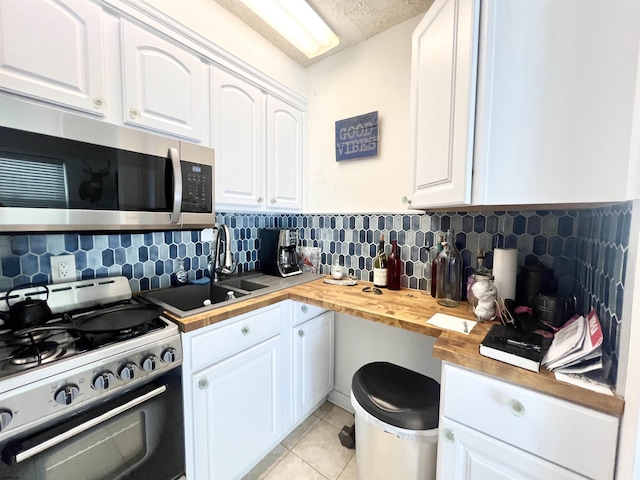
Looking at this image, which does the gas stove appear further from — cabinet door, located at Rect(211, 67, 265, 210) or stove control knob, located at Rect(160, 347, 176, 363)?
cabinet door, located at Rect(211, 67, 265, 210)

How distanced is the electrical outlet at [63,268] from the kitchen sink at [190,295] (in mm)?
293

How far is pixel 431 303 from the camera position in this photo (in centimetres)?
125

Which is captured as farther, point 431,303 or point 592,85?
point 431,303

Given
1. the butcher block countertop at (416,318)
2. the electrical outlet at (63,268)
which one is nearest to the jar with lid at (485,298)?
the butcher block countertop at (416,318)

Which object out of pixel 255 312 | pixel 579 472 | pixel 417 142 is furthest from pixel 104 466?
pixel 417 142

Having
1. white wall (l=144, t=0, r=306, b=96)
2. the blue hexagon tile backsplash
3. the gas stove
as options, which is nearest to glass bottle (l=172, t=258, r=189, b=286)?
the blue hexagon tile backsplash

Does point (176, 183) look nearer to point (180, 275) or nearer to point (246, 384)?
→ point (180, 275)

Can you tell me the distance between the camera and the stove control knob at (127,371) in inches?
31.3

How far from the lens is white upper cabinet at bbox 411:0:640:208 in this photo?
0.63m

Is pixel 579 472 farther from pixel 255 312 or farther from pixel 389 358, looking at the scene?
pixel 255 312

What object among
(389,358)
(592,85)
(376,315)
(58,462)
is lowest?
(389,358)

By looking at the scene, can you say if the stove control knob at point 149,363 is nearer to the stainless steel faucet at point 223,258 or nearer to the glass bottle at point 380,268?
the stainless steel faucet at point 223,258

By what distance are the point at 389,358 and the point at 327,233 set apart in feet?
3.08

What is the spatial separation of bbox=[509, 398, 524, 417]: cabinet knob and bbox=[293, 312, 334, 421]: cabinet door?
3.35ft
